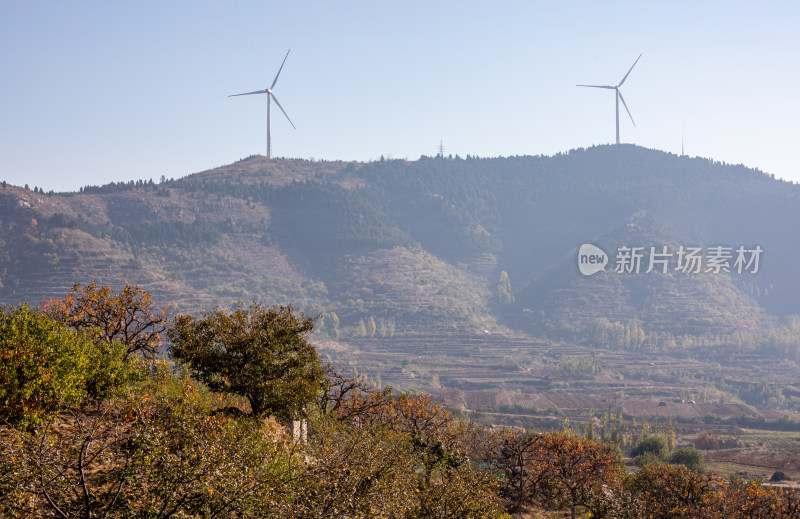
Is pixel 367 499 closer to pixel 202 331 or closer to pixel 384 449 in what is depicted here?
pixel 384 449

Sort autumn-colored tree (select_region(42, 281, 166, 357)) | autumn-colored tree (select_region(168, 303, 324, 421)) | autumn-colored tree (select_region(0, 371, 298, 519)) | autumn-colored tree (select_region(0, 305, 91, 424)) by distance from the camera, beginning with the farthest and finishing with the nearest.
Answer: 1. autumn-colored tree (select_region(42, 281, 166, 357))
2. autumn-colored tree (select_region(168, 303, 324, 421))
3. autumn-colored tree (select_region(0, 305, 91, 424))
4. autumn-colored tree (select_region(0, 371, 298, 519))

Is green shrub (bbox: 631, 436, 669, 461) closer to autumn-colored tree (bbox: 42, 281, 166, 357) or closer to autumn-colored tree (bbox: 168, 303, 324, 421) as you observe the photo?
autumn-colored tree (bbox: 42, 281, 166, 357)

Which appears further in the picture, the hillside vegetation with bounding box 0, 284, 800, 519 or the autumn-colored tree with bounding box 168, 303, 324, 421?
the autumn-colored tree with bounding box 168, 303, 324, 421

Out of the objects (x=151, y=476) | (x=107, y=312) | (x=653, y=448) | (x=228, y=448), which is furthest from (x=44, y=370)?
(x=653, y=448)

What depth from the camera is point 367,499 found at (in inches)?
838

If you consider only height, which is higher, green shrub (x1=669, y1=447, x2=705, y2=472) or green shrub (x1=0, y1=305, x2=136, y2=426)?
green shrub (x1=0, y1=305, x2=136, y2=426)

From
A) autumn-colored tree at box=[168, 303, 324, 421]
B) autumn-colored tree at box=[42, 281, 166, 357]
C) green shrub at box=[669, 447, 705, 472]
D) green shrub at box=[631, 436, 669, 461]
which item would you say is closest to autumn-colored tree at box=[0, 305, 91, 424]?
autumn-colored tree at box=[168, 303, 324, 421]

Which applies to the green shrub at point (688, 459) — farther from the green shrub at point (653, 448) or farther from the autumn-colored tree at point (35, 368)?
the autumn-colored tree at point (35, 368)

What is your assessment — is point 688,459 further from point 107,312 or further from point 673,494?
point 107,312

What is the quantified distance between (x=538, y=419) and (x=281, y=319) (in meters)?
159

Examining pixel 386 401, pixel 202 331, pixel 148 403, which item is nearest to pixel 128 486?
pixel 148 403

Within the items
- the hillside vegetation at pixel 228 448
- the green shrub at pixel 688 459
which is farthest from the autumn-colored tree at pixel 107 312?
the green shrub at pixel 688 459

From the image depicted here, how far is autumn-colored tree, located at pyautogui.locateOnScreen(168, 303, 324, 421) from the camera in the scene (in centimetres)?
3039

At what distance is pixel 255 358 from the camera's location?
100ft
